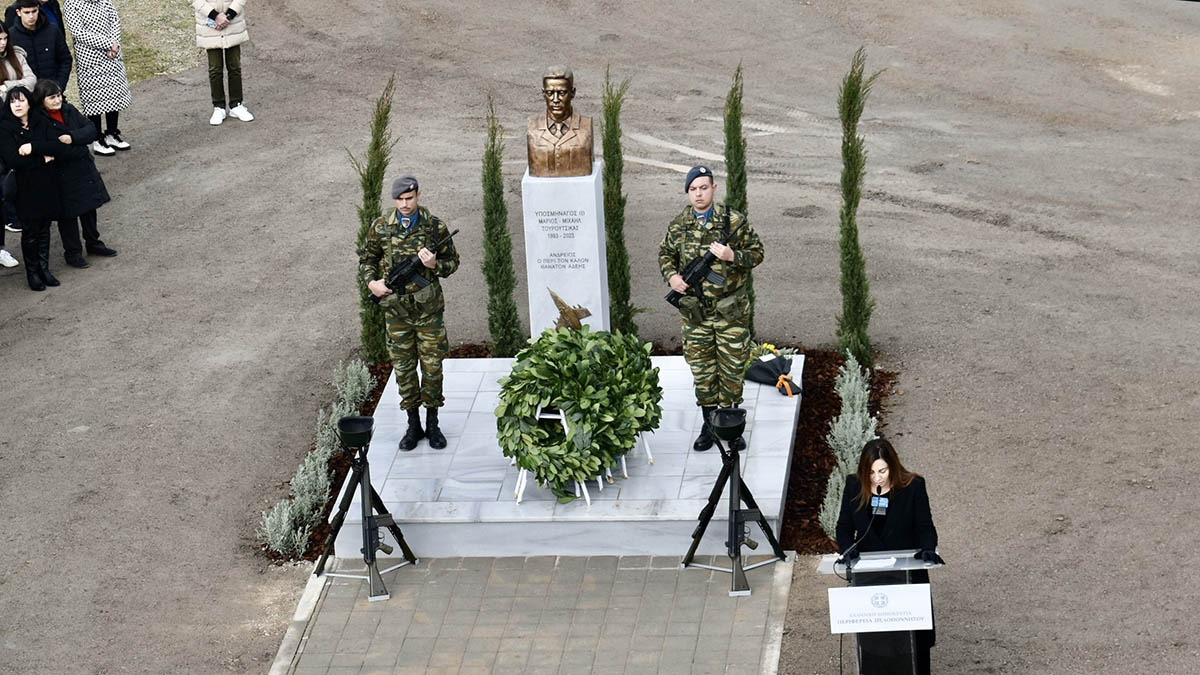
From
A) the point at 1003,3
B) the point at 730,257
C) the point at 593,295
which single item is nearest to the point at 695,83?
the point at 1003,3

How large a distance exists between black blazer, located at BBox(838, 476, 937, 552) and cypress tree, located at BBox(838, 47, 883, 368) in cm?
455

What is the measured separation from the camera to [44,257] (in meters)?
16.5

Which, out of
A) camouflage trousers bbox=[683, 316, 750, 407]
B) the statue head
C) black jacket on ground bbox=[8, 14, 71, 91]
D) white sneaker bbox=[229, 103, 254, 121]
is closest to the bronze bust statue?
the statue head

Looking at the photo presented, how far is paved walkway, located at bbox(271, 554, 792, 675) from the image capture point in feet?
34.5

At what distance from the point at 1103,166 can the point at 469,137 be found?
22.9 ft

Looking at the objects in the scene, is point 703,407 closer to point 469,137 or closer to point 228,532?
point 228,532

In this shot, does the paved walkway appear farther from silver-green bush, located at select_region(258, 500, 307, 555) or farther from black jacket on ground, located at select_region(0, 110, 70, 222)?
black jacket on ground, located at select_region(0, 110, 70, 222)

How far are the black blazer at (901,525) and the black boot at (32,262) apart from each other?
385 inches

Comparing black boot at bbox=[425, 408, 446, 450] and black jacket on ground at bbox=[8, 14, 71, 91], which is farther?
black jacket on ground at bbox=[8, 14, 71, 91]

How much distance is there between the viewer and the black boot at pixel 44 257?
16.4 metres

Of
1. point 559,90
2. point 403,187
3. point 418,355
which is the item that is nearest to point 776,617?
point 418,355

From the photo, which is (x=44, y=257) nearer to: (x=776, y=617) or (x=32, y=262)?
(x=32, y=262)

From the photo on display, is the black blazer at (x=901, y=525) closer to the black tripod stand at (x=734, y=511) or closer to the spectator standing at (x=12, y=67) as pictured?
the black tripod stand at (x=734, y=511)

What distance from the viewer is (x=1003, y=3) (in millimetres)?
23422
